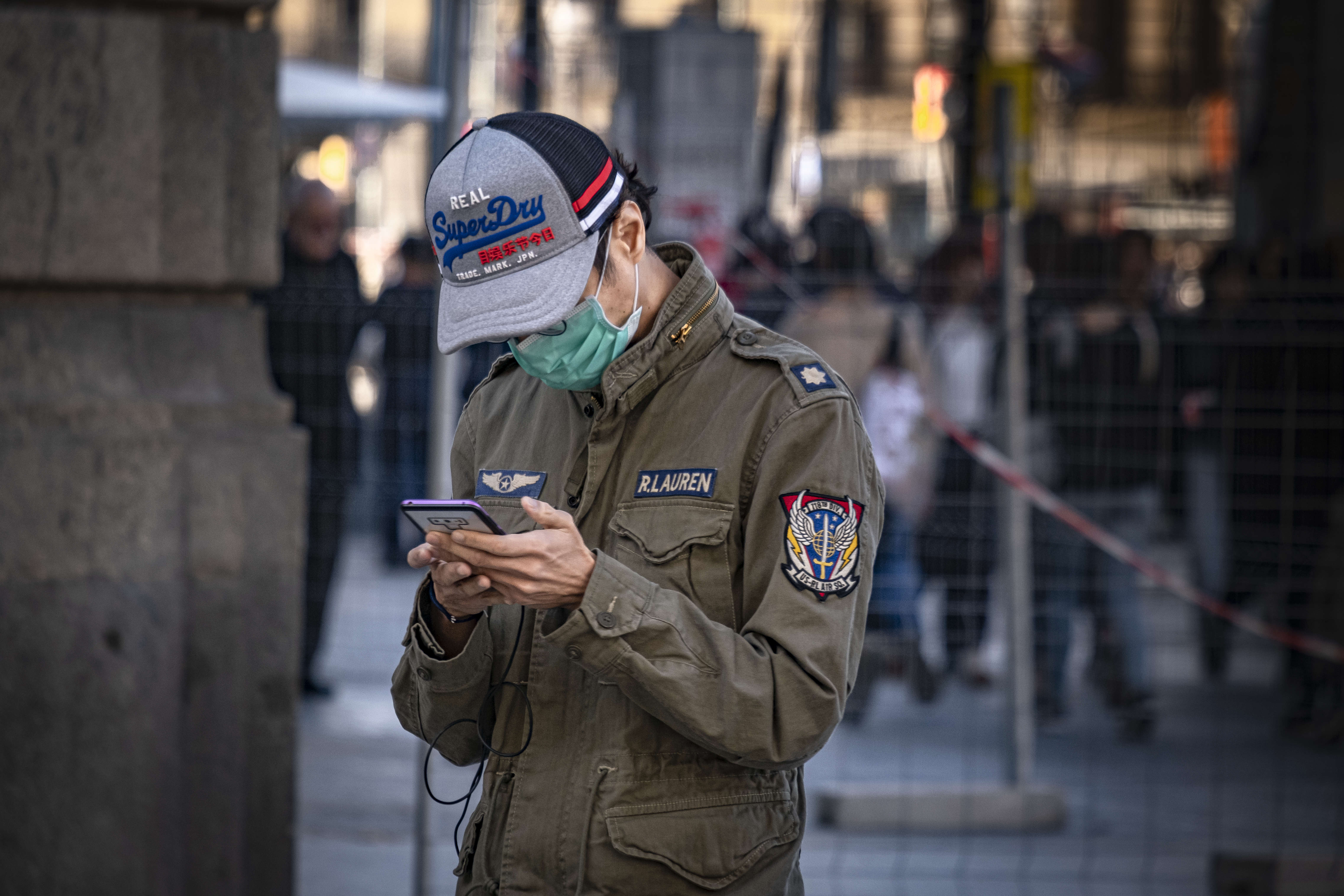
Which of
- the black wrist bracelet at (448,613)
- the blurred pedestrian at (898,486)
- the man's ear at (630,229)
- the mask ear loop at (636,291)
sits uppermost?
the man's ear at (630,229)

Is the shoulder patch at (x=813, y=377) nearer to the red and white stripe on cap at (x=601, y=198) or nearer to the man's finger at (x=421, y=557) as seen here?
the red and white stripe on cap at (x=601, y=198)

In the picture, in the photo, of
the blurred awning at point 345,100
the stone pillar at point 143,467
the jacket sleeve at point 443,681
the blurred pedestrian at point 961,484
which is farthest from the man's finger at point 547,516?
the blurred awning at point 345,100

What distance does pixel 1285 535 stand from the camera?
6.54 meters

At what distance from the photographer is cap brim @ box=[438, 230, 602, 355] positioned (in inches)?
85.8

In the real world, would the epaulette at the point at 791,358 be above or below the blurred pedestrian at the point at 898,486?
above

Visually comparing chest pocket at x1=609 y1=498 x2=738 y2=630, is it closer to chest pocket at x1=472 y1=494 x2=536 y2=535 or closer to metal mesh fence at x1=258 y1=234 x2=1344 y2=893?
chest pocket at x1=472 y1=494 x2=536 y2=535

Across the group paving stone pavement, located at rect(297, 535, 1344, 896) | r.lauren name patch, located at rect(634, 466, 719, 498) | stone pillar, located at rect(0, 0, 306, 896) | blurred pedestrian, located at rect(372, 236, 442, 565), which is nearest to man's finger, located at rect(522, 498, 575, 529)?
r.lauren name patch, located at rect(634, 466, 719, 498)

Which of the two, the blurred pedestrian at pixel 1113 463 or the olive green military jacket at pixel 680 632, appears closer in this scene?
the olive green military jacket at pixel 680 632

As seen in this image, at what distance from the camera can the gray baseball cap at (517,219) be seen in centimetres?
214

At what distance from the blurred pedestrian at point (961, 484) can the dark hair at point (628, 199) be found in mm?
3893

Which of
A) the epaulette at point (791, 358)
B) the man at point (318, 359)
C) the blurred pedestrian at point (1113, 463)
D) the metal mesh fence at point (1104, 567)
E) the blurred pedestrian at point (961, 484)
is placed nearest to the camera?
the epaulette at point (791, 358)

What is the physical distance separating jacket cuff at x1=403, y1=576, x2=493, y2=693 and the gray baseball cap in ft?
1.31

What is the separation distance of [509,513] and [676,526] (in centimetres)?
30

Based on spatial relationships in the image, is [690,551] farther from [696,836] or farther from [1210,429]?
[1210,429]
